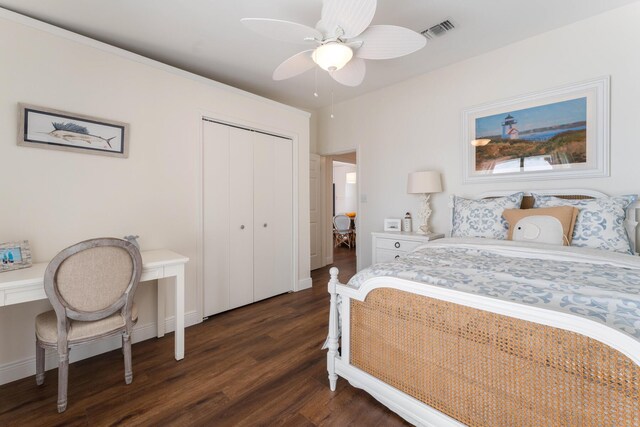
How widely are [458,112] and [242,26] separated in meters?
2.40

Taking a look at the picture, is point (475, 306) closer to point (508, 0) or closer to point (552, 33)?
point (508, 0)

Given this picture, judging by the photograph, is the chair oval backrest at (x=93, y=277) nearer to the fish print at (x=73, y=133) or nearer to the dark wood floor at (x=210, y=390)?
the dark wood floor at (x=210, y=390)

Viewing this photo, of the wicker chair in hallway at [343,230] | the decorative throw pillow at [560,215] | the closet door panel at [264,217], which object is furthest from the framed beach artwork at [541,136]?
the wicker chair in hallway at [343,230]

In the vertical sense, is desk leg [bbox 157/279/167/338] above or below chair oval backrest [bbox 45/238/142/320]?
below

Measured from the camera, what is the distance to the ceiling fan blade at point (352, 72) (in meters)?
2.07

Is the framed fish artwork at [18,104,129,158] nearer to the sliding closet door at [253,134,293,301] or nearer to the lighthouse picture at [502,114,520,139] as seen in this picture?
the sliding closet door at [253,134,293,301]

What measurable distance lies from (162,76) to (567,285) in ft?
10.6

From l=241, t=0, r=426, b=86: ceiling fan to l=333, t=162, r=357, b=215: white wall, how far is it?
7079mm

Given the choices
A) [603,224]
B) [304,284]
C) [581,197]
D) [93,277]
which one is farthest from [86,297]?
[581,197]

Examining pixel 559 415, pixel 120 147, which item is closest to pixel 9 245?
pixel 120 147

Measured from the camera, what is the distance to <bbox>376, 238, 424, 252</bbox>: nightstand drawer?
9.96ft

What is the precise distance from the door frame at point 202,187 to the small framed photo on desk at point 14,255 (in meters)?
1.17

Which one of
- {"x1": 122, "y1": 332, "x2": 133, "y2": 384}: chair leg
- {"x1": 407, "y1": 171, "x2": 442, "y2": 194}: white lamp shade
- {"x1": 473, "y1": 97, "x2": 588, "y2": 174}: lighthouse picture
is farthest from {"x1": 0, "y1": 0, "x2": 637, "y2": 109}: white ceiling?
{"x1": 122, "y1": 332, "x2": 133, "y2": 384}: chair leg

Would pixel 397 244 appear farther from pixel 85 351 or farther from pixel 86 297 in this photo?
pixel 85 351
